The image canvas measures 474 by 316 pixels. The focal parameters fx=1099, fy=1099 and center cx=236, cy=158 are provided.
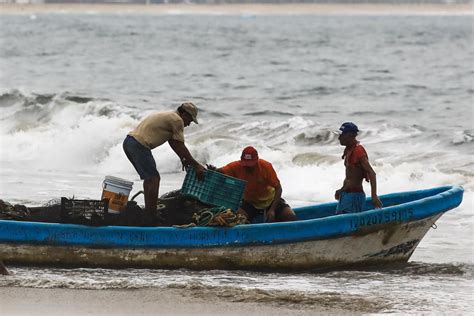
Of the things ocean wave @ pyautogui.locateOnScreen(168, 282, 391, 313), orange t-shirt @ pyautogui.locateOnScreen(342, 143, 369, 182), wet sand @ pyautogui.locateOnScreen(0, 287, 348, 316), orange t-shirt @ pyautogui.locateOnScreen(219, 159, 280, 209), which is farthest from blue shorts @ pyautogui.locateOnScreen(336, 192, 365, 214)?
wet sand @ pyautogui.locateOnScreen(0, 287, 348, 316)

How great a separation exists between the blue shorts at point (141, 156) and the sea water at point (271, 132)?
3.03 feet

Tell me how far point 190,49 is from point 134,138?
A: 42114 millimetres

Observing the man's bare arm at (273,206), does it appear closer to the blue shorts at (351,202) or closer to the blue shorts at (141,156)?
the blue shorts at (351,202)

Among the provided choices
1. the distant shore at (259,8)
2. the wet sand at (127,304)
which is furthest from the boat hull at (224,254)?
the distant shore at (259,8)

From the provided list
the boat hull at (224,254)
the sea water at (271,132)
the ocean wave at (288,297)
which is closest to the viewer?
the ocean wave at (288,297)

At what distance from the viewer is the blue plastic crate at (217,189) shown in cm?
996

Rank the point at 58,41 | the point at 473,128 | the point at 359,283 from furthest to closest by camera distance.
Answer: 1. the point at 58,41
2. the point at 473,128
3. the point at 359,283

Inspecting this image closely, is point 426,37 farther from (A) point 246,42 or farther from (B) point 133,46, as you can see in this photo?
(B) point 133,46

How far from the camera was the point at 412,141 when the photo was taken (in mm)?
20578

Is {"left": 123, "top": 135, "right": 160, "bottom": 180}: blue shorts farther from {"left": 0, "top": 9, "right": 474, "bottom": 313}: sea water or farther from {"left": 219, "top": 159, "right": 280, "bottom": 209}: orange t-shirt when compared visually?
{"left": 0, "top": 9, "right": 474, "bottom": 313}: sea water

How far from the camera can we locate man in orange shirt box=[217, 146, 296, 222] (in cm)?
1012

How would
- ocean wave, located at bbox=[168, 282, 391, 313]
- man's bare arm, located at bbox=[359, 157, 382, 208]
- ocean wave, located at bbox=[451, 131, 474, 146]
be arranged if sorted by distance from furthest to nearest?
ocean wave, located at bbox=[451, 131, 474, 146], man's bare arm, located at bbox=[359, 157, 382, 208], ocean wave, located at bbox=[168, 282, 391, 313]

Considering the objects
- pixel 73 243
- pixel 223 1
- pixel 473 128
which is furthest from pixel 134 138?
pixel 223 1

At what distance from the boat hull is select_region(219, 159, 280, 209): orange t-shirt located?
2.07ft
